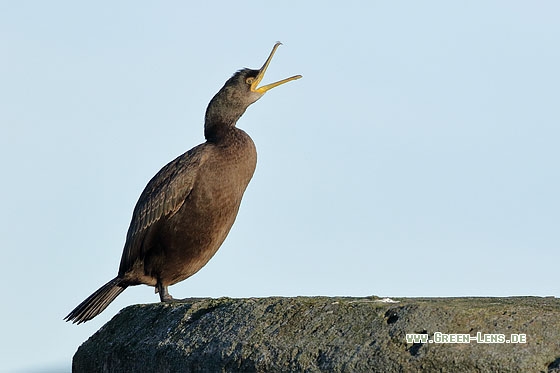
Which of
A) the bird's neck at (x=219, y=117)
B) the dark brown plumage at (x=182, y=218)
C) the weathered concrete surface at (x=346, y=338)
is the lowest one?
the weathered concrete surface at (x=346, y=338)

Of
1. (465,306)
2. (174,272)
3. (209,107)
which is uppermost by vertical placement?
(209,107)

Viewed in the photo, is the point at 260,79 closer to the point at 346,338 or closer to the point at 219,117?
the point at 219,117

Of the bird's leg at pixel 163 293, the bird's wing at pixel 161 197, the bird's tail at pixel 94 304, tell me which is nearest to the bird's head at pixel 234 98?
the bird's wing at pixel 161 197

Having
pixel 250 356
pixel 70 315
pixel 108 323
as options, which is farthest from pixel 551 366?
pixel 70 315

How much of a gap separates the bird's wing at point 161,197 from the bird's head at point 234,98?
446mm

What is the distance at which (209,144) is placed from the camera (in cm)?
913

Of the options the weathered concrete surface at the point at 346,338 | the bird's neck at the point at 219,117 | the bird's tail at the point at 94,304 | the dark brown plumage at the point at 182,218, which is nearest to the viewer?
the weathered concrete surface at the point at 346,338

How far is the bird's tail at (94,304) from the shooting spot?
879 cm

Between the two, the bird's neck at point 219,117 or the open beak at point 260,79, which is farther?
the open beak at point 260,79

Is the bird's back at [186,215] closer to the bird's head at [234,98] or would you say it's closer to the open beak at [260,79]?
the bird's head at [234,98]

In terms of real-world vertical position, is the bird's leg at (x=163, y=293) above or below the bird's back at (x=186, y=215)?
below

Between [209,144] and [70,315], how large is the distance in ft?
6.54

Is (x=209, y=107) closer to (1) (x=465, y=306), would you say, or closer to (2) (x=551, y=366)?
(1) (x=465, y=306)

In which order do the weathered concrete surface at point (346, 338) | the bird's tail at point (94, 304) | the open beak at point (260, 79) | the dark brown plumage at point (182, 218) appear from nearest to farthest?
the weathered concrete surface at point (346, 338), the dark brown plumage at point (182, 218), the bird's tail at point (94, 304), the open beak at point (260, 79)
